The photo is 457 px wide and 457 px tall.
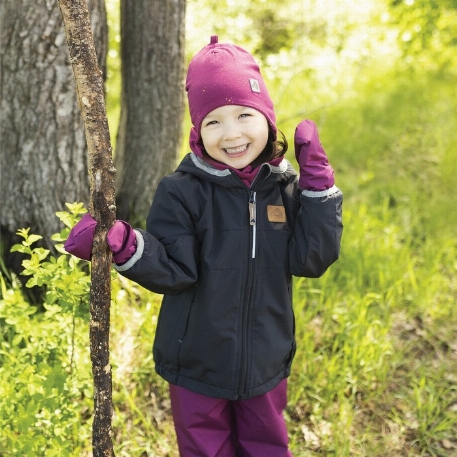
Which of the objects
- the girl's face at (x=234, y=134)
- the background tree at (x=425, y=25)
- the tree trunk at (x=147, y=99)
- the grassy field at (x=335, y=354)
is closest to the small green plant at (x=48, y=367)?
the grassy field at (x=335, y=354)

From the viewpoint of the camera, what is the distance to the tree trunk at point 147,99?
9.55 feet

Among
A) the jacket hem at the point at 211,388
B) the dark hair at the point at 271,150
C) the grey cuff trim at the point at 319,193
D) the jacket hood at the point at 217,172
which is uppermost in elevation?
the dark hair at the point at 271,150

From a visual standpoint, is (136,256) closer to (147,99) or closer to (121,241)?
(121,241)

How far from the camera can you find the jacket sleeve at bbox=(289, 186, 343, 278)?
1785 millimetres

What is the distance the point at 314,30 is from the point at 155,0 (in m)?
5.06

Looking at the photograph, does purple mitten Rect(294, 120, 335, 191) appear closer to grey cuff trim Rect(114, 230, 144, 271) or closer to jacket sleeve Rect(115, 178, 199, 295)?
jacket sleeve Rect(115, 178, 199, 295)

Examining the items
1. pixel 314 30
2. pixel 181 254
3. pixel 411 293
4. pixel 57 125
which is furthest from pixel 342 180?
pixel 314 30

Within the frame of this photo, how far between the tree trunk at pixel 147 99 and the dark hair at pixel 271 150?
50.7 inches

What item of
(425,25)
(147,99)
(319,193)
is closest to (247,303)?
(319,193)

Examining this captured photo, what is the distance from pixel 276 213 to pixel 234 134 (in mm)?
310

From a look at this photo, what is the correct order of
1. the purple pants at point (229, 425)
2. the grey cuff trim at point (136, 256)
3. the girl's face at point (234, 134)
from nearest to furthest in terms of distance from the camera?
the grey cuff trim at point (136, 256) < the girl's face at point (234, 134) < the purple pants at point (229, 425)

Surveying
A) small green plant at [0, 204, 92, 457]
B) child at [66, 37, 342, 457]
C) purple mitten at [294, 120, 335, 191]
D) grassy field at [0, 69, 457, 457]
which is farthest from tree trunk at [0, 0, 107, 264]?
purple mitten at [294, 120, 335, 191]

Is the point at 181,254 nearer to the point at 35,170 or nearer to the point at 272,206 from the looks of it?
the point at 272,206

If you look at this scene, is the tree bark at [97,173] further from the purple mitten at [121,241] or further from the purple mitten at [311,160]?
the purple mitten at [311,160]
